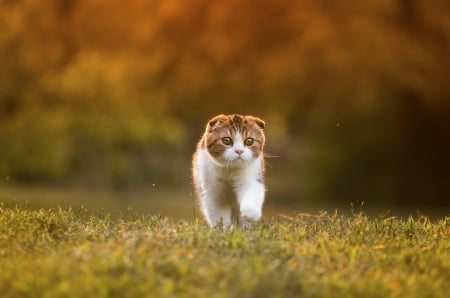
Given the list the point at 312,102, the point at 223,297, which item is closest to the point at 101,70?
the point at 312,102

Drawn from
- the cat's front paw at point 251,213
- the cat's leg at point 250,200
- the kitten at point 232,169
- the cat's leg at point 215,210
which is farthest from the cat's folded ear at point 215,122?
the cat's front paw at point 251,213

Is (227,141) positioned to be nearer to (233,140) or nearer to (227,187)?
(233,140)

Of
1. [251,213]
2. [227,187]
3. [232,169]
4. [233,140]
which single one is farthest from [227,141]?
[251,213]

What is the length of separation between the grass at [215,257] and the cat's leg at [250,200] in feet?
0.59

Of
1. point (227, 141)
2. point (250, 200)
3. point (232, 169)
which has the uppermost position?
point (227, 141)

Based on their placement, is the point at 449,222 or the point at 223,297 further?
the point at 449,222

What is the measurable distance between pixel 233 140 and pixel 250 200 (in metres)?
0.58

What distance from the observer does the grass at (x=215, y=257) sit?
5.05 m

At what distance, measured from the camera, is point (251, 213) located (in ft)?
23.6

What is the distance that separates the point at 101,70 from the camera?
73.3 feet

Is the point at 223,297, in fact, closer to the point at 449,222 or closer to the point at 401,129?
the point at 449,222

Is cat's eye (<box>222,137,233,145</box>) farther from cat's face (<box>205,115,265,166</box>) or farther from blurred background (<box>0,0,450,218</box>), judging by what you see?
blurred background (<box>0,0,450,218</box>)

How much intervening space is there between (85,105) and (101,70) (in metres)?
1.41

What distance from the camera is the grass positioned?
505 centimetres
